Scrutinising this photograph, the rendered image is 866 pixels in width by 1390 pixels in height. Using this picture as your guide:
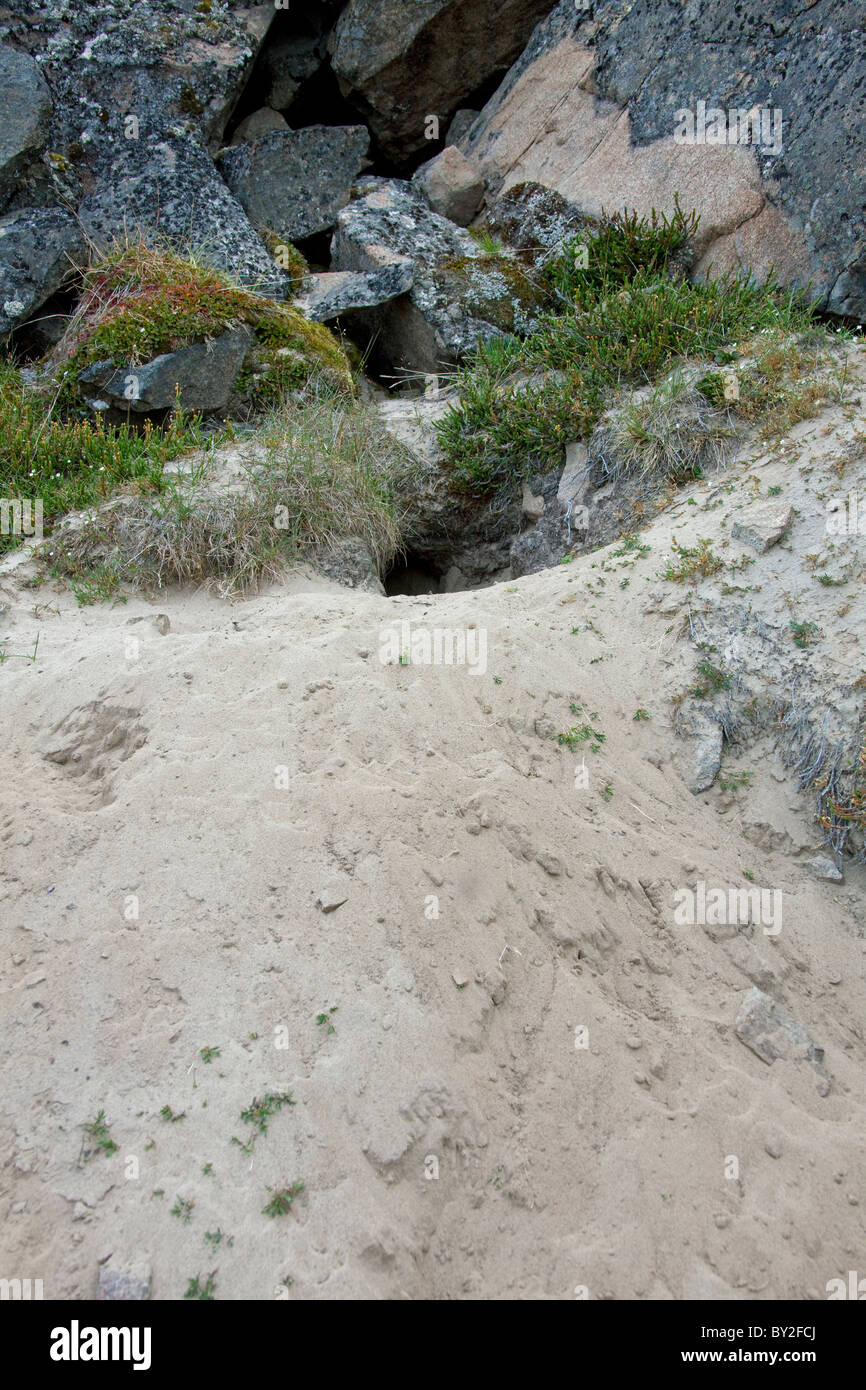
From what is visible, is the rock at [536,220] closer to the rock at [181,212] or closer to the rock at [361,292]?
the rock at [361,292]

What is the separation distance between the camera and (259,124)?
380 inches

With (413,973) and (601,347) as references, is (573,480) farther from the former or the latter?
(413,973)

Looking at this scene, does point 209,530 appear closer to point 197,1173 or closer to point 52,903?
point 52,903

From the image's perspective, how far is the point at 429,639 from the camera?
4.77 m

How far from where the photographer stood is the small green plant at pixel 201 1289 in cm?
248

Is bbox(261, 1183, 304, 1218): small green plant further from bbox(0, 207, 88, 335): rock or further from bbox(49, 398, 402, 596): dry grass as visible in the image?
bbox(0, 207, 88, 335): rock

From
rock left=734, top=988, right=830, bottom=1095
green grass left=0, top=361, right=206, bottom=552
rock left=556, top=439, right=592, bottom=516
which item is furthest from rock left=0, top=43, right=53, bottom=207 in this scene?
rock left=734, top=988, right=830, bottom=1095

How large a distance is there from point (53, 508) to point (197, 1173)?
15.6ft

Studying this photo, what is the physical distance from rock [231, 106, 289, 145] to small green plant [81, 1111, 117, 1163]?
33.0ft

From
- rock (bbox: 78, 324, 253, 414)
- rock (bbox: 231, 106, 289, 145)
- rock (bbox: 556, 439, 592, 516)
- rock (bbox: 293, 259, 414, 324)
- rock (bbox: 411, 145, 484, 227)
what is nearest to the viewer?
rock (bbox: 556, 439, 592, 516)

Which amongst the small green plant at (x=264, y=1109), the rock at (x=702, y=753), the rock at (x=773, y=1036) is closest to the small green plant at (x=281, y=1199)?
the small green plant at (x=264, y=1109)

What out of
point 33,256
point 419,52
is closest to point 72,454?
point 33,256

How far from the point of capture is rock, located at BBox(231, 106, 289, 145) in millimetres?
9570
